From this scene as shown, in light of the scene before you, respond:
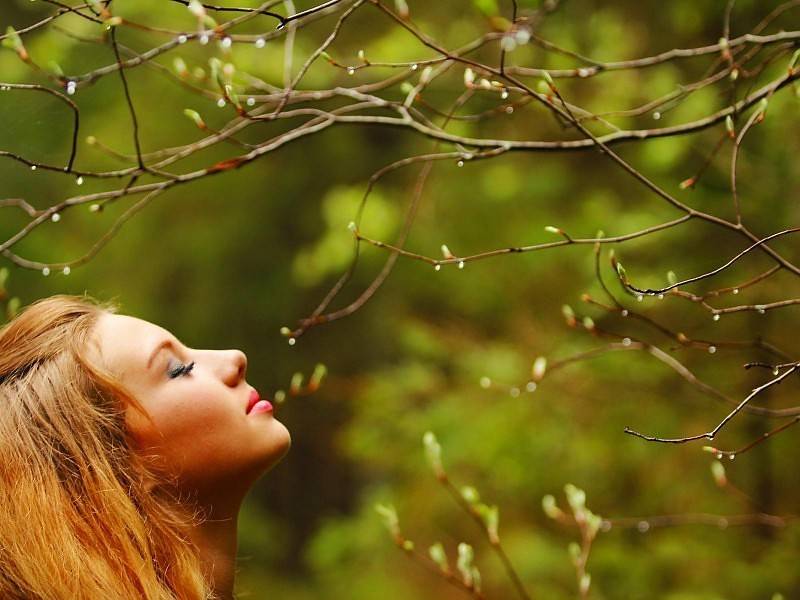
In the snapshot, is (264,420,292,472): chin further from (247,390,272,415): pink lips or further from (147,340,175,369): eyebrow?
(147,340,175,369): eyebrow

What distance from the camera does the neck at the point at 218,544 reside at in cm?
175

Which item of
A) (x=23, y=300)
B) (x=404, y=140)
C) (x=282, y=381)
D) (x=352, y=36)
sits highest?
(x=352, y=36)

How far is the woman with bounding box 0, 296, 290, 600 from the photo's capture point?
1.58 metres

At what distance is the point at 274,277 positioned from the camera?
22.2 feet

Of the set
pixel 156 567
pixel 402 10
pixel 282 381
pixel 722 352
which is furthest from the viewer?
pixel 282 381

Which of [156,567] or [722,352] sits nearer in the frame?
[156,567]

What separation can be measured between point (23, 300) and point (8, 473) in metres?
4.47

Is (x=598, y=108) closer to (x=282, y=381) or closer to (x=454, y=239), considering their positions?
(x=454, y=239)

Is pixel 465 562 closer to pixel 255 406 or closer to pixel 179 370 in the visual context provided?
pixel 255 406

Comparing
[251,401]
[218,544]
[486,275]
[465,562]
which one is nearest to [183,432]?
[251,401]

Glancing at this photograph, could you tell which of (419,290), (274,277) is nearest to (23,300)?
(274,277)

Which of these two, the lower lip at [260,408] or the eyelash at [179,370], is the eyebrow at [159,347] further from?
the lower lip at [260,408]

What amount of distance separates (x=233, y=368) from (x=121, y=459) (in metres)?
0.28

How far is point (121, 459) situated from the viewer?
1.68m
